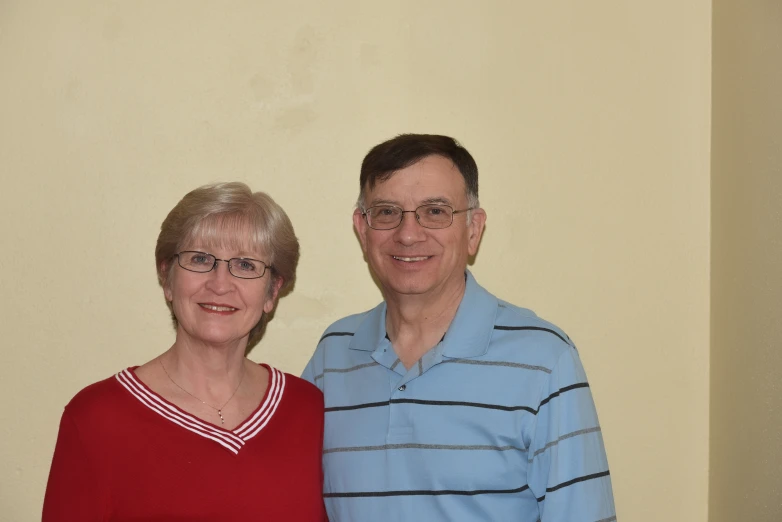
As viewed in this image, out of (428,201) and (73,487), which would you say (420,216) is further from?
(73,487)

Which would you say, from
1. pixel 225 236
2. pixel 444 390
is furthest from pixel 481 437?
pixel 225 236

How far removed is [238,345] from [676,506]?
157cm

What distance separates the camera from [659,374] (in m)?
2.74

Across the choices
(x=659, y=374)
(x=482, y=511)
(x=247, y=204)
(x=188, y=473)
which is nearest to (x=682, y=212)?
(x=659, y=374)

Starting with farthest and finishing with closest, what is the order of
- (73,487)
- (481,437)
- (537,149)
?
(537,149) < (481,437) < (73,487)

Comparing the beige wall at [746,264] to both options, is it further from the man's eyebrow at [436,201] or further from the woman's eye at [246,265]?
the woman's eye at [246,265]

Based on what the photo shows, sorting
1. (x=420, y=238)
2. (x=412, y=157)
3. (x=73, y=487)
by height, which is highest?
(x=412, y=157)

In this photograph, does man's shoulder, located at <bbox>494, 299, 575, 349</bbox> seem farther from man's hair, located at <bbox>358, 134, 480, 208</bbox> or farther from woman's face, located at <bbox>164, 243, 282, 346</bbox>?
woman's face, located at <bbox>164, 243, 282, 346</bbox>

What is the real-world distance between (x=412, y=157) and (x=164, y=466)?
41.3 inches

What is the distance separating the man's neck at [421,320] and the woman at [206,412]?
1.05ft

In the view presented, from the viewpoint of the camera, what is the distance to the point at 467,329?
222 cm

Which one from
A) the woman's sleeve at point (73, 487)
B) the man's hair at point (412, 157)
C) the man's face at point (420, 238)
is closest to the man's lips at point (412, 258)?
the man's face at point (420, 238)

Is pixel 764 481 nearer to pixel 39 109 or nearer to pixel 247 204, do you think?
pixel 247 204

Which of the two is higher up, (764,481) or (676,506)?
(764,481)
